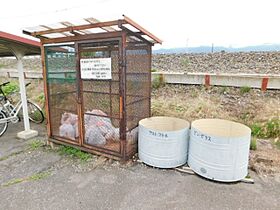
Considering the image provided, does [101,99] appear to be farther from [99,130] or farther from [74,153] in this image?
[74,153]

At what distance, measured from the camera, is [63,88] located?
3.54 metres

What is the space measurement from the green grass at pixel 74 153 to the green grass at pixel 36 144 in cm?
50

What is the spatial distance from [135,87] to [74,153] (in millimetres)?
1590

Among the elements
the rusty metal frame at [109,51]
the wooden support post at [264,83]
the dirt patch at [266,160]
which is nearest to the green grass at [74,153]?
the rusty metal frame at [109,51]

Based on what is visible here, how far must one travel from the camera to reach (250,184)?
102 inches

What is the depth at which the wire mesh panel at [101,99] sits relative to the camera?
9.84 ft

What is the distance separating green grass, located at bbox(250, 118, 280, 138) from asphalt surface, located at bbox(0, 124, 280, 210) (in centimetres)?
165

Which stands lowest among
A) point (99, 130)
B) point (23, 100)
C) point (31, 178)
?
point (31, 178)

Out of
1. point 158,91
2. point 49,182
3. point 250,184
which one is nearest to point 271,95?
point 158,91

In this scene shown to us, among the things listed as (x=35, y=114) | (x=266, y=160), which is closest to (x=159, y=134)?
(x=266, y=160)

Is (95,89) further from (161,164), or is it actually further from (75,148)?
(161,164)

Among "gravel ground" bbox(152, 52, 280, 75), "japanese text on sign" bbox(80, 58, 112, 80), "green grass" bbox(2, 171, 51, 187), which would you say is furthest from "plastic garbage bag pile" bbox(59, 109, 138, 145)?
"gravel ground" bbox(152, 52, 280, 75)

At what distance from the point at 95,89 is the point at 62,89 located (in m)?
0.74

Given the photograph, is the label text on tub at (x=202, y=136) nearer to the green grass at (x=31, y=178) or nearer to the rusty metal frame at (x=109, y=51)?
the rusty metal frame at (x=109, y=51)
